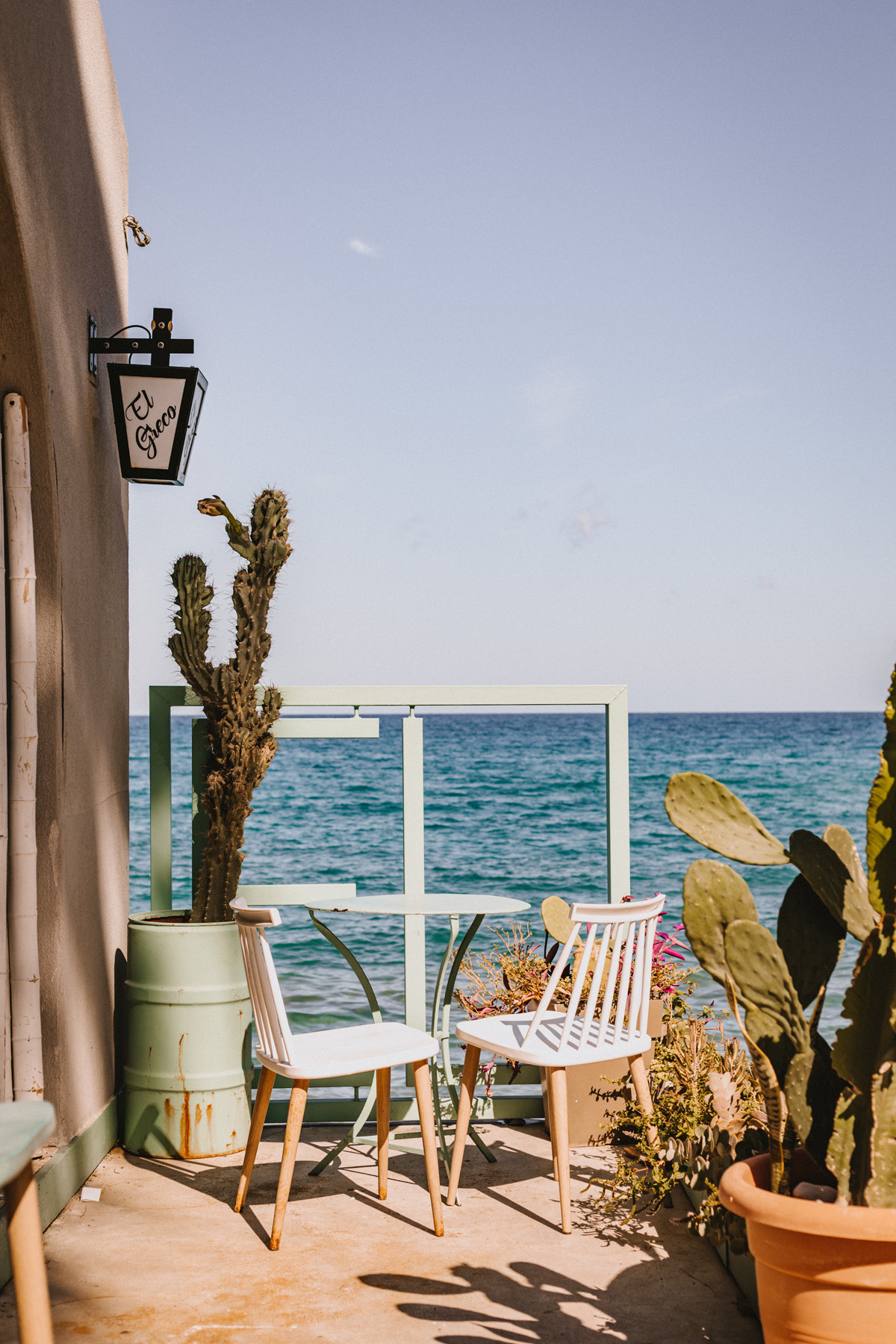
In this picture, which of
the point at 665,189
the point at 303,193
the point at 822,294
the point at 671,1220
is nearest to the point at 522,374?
the point at 822,294

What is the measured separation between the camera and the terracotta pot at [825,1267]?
1586 millimetres

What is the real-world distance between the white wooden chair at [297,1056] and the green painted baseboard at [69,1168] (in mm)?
460

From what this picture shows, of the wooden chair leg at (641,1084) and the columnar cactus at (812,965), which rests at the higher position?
the columnar cactus at (812,965)

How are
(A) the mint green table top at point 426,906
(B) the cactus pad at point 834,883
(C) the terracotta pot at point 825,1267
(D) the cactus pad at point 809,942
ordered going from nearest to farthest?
(C) the terracotta pot at point 825,1267
(B) the cactus pad at point 834,883
(D) the cactus pad at point 809,942
(A) the mint green table top at point 426,906

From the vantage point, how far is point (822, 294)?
41.9 ft

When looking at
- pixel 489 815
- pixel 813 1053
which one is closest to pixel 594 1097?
pixel 813 1053

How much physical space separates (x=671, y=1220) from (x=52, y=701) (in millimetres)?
2170

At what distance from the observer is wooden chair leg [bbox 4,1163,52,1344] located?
1313 mm

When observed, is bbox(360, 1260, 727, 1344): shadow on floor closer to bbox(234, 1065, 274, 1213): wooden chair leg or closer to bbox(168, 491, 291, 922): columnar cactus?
bbox(234, 1065, 274, 1213): wooden chair leg

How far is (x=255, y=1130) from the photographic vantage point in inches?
113

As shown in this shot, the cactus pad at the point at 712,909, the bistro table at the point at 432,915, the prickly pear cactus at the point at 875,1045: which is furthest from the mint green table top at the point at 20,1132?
the bistro table at the point at 432,915

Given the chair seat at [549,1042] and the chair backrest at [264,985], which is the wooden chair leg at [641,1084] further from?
the chair backrest at [264,985]

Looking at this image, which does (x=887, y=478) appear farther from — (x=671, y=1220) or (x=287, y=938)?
(x=671, y=1220)

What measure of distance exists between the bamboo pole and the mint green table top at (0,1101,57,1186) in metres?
1.32
